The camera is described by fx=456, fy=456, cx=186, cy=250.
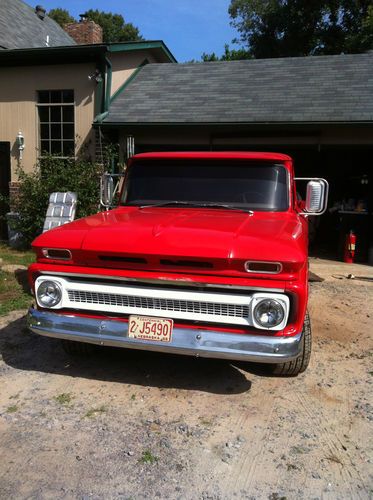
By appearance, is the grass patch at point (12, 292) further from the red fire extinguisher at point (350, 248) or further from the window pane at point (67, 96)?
the red fire extinguisher at point (350, 248)

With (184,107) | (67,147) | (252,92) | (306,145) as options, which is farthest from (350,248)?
(67,147)

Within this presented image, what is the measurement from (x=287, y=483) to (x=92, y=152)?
9555 millimetres

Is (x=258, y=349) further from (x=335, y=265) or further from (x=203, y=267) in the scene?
(x=335, y=265)

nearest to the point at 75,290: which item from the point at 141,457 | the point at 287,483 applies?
the point at 141,457

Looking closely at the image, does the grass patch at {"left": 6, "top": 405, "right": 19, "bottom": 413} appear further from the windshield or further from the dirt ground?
the windshield

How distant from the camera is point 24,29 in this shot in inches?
607

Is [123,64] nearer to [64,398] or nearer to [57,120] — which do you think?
[57,120]

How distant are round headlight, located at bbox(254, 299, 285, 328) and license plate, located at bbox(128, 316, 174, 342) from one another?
626 mm

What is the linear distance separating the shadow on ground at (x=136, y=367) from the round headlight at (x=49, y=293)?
31.0 inches

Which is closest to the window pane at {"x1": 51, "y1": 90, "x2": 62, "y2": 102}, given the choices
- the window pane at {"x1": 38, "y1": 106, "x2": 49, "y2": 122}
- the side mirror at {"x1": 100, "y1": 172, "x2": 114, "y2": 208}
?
the window pane at {"x1": 38, "y1": 106, "x2": 49, "y2": 122}

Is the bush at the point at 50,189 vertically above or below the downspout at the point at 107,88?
below

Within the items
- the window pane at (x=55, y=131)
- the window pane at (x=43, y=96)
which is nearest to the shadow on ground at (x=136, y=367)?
the window pane at (x=55, y=131)

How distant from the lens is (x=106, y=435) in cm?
307

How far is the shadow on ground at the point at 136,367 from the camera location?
385 centimetres
